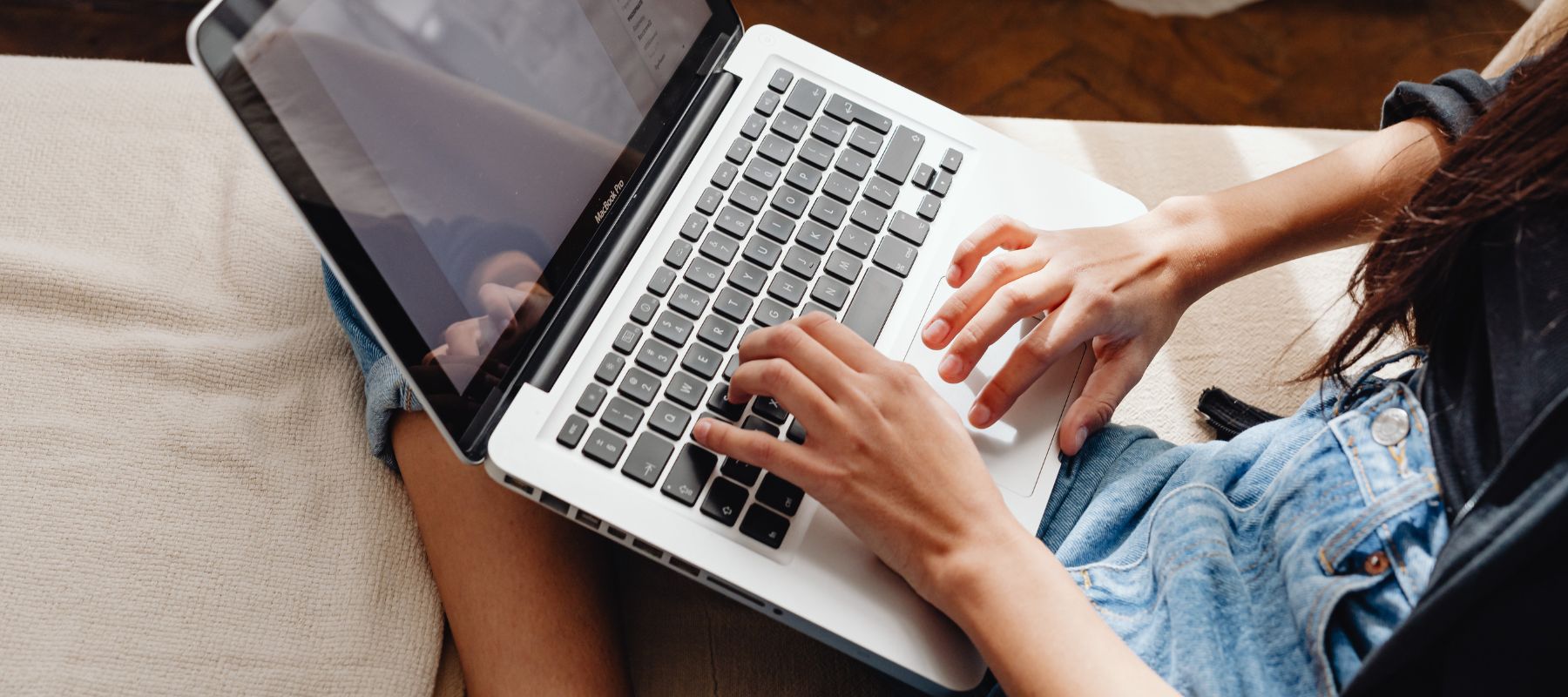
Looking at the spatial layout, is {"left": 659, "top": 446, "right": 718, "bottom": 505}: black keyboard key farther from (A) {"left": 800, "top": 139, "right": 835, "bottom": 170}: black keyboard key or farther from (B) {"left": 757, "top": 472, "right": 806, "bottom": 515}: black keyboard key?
(A) {"left": 800, "top": 139, "right": 835, "bottom": 170}: black keyboard key

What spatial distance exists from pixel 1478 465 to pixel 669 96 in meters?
0.54

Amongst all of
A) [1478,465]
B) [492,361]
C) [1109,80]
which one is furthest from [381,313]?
[1109,80]

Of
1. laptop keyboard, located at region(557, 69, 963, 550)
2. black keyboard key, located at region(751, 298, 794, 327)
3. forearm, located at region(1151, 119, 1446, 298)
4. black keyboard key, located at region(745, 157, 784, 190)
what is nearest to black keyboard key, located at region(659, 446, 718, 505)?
laptop keyboard, located at region(557, 69, 963, 550)

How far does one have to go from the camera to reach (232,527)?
625 millimetres

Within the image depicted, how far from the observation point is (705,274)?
64cm

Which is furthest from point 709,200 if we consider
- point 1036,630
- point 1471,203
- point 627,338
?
point 1471,203

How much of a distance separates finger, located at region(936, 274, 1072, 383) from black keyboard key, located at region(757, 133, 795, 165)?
18 centimetres

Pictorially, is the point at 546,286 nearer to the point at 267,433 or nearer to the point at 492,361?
the point at 492,361

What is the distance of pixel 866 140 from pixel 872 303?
139 millimetres

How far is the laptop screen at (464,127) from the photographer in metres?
0.48

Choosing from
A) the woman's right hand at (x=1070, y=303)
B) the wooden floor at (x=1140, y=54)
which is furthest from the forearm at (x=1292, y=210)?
the wooden floor at (x=1140, y=54)

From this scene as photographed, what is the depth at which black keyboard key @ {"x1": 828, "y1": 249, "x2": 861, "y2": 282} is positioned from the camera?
2.17 feet

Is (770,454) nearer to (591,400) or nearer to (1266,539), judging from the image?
(591,400)

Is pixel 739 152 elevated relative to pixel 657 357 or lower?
elevated
